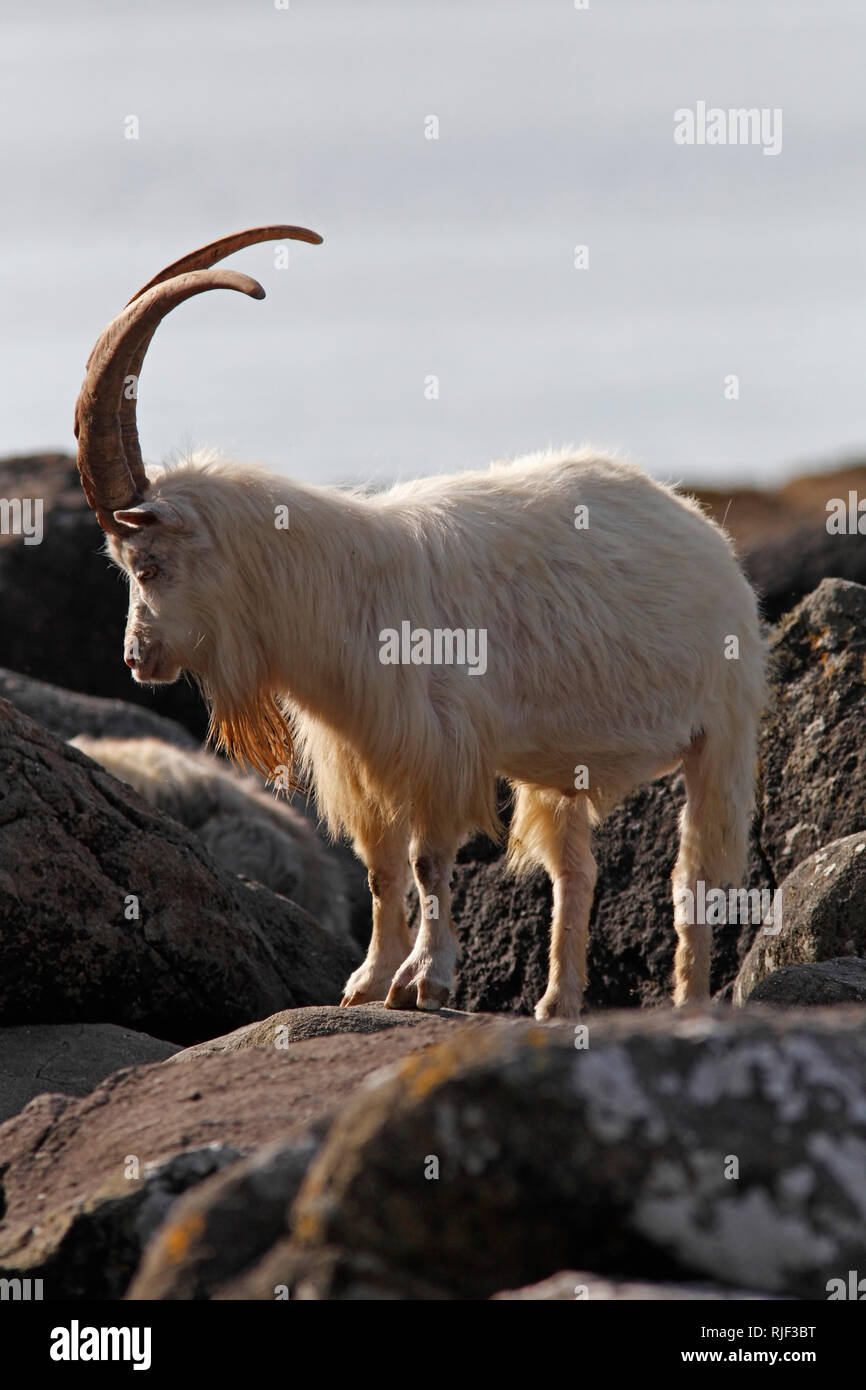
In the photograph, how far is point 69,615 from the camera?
1414 cm

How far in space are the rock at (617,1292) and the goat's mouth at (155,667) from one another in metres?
3.96

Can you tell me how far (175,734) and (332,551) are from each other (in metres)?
6.48

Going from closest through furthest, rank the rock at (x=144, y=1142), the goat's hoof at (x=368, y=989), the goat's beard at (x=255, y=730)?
the rock at (x=144, y=1142) → the goat's beard at (x=255, y=730) → the goat's hoof at (x=368, y=989)

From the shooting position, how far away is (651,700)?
23.8 ft

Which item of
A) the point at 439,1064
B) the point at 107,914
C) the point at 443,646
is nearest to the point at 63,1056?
the point at 107,914

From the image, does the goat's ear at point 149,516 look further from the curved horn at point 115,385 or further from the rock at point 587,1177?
the rock at point 587,1177

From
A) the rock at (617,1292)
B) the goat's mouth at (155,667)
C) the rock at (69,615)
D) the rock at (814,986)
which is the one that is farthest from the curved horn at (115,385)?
the rock at (69,615)

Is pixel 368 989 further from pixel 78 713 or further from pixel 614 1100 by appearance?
pixel 78 713

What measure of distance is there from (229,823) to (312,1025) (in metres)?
5.34

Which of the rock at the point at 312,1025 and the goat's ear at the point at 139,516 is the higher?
the goat's ear at the point at 139,516

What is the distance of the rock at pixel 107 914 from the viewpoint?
6414 millimetres
